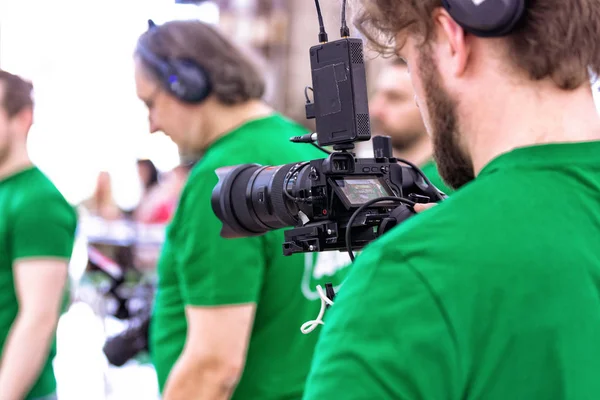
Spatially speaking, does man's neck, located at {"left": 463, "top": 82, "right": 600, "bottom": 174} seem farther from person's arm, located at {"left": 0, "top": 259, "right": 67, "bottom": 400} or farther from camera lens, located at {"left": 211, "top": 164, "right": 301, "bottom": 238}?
person's arm, located at {"left": 0, "top": 259, "right": 67, "bottom": 400}

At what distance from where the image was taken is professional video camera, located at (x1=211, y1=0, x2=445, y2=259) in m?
1.17

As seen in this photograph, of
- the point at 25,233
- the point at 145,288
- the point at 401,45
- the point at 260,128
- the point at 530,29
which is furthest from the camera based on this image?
the point at 145,288

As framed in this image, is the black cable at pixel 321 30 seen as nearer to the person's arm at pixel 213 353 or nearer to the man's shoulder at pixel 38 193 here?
the person's arm at pixel 213 353

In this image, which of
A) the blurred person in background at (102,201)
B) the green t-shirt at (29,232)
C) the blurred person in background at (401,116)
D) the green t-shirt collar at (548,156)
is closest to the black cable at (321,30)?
the green t-shirt collar at (548,156)

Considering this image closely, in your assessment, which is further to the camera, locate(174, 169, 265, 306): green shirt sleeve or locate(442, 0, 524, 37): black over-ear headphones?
locate(174, 169, 265, 306): green shirt sleeve

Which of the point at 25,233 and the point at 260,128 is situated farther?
the point at 25,233

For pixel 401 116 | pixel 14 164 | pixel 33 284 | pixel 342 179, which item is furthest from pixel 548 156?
pixel 401 116

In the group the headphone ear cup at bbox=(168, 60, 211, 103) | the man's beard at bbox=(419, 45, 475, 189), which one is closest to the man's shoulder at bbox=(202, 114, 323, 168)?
the headphone ear cup at bbox=(168, 60, 211, 103)

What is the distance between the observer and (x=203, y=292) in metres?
1.95

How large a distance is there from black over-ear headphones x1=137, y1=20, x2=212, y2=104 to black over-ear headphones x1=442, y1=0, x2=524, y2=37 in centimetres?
131

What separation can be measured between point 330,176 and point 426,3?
0.31 m

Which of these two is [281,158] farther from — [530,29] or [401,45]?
[530,29]

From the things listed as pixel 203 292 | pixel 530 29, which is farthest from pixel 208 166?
pixel 530 29

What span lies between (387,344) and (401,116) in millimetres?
2281
